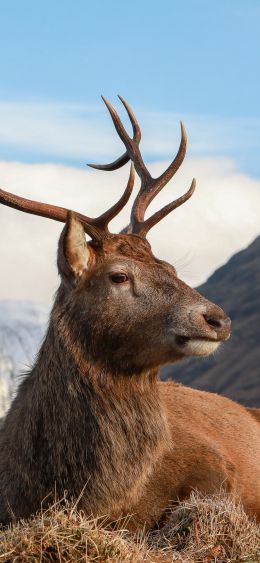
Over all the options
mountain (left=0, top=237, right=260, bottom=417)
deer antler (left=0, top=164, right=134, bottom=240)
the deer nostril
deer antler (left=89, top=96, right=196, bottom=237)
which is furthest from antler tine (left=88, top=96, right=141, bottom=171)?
mountain (left=0, top=237, right=260, bottom=417)

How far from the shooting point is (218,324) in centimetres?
945

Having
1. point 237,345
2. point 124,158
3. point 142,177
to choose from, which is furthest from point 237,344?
point 142,177

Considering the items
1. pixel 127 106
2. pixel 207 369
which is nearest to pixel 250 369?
pixel 207 369

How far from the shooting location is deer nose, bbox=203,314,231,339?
9445 millimetres

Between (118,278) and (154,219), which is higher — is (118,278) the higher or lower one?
the lower one

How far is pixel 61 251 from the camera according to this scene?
379 inches

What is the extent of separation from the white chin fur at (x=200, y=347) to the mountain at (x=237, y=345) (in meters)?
54.2

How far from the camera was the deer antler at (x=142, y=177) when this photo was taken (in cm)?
1113

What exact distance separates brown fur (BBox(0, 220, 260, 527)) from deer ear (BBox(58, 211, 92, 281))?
0.04 ft

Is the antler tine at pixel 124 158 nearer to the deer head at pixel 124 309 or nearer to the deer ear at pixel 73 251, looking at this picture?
the deer head at pixel 124 309

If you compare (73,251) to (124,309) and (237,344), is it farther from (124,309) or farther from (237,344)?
(237,344)

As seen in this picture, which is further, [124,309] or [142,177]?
[142,177]

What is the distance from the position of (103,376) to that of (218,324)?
1.09m

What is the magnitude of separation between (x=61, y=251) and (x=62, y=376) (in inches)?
42.3
